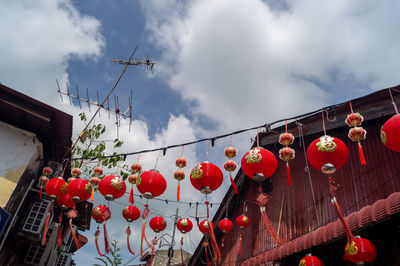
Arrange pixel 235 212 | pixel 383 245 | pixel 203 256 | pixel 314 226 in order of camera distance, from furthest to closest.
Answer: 1. pixel 203 256
2. pixel 235 212
3. pixel 314 226
4. pixel 383 245

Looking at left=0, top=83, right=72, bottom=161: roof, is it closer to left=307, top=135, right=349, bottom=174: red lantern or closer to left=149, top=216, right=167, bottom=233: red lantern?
left=149, top=216, right=167, bottom=233: red lantern

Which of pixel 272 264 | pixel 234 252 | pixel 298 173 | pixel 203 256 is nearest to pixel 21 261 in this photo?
pixel 203 256

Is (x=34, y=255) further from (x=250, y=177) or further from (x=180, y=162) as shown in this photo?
(x=250, y=177)

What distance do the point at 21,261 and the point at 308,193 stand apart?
1535cm

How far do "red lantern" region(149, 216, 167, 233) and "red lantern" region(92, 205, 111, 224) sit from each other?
5.55ft

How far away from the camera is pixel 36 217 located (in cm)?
1312

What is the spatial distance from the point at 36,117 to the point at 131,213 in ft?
20.4

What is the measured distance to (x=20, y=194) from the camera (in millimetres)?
11320

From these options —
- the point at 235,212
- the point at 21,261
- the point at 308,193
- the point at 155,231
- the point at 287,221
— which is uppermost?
the point at 235,212

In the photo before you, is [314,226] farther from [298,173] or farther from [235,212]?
[235,212]

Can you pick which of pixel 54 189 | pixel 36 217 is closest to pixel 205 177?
pixel 54 189

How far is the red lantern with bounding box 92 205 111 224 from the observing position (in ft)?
29.1

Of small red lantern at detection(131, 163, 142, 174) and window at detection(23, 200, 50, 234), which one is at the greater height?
small red lantern at detection(131, 163, 142, 174)

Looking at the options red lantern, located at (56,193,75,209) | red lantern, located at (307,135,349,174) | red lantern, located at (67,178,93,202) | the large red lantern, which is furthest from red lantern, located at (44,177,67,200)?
red lantern, located at (307,135,349,174)
